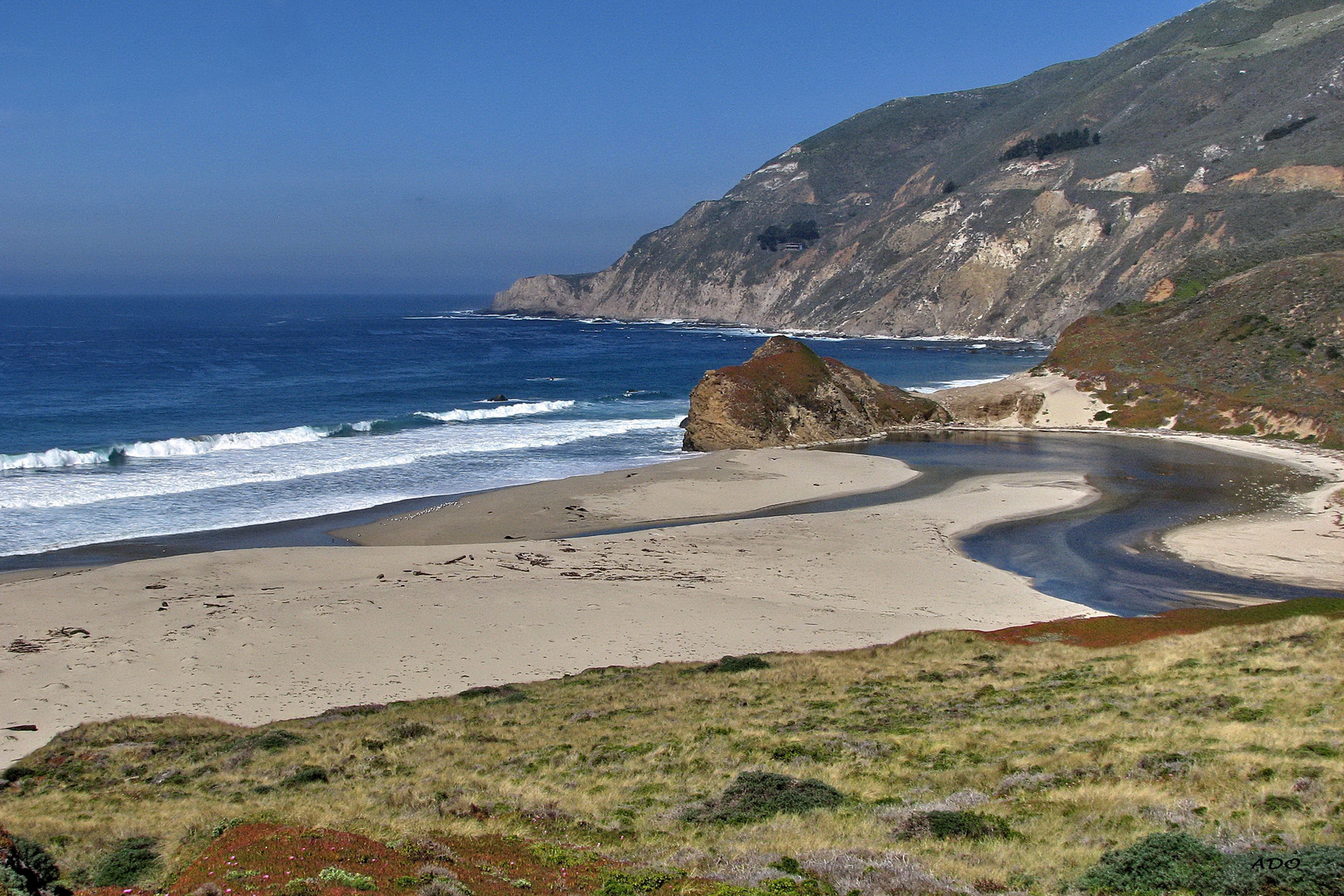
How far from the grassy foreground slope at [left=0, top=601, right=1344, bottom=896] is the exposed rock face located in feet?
99.9

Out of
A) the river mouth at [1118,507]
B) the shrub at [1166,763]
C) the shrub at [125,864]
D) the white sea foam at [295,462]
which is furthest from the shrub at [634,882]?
the white sea foam at [295,462]

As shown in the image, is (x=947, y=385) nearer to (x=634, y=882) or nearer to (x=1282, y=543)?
(x=1282, y=543)

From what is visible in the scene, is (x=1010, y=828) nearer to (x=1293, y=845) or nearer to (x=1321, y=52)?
(x=1293, y=845)

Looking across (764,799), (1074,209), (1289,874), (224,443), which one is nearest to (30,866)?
(764,799)

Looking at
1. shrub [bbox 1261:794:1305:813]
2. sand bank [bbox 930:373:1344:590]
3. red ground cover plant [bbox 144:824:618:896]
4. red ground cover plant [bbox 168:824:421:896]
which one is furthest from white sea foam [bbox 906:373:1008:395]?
red ground cover plant [bbox 168:824:421:896]

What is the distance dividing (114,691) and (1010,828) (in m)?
15.5

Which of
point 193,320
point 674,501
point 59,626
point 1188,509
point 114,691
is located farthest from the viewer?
point 193,320

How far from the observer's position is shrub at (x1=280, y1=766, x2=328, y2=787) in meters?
13.3

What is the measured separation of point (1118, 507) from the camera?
111ft

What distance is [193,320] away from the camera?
166 metres

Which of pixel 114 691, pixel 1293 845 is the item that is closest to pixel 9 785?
pixel 114 691

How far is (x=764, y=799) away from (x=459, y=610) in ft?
40.0

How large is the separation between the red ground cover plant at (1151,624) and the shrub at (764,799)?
944 centimetres

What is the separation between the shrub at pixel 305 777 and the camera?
13.3 meters
